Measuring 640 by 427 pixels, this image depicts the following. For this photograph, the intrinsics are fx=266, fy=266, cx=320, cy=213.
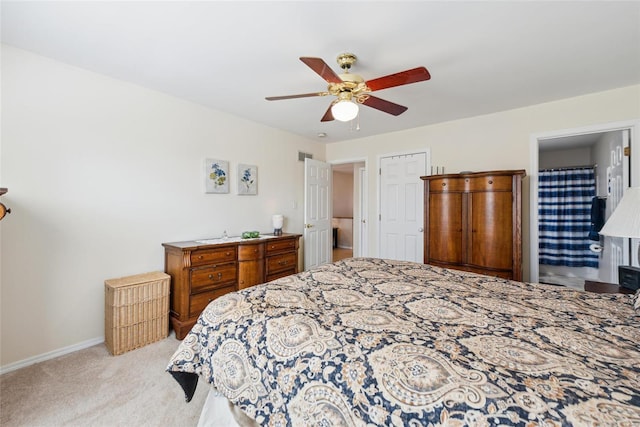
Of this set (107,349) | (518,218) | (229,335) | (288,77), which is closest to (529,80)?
(518,218)

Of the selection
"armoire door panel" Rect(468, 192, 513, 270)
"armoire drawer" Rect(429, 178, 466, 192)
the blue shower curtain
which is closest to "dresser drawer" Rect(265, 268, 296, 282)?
"armoire drawer" Rect(429, 178, 466, 192)

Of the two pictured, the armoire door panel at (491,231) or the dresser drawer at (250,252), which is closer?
the armoire door panel at (491,231)

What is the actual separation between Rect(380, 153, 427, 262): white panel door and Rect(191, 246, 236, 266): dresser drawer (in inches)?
95.2

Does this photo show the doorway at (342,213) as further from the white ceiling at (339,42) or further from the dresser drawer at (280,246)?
the white ceiling at (339,42)

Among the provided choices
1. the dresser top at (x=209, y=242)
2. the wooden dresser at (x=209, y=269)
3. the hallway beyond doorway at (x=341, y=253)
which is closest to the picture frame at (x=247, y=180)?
the dresser top at (x=209, y=242)

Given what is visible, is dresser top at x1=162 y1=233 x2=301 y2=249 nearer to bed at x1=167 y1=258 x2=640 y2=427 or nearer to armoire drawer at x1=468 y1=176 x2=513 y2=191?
bed at x1=167 y1=258 x2=640 y2=427

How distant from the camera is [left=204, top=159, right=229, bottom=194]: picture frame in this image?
324cm

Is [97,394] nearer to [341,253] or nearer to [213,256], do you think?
[213,256]

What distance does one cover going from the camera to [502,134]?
3.35 metres

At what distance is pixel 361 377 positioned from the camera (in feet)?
2.98

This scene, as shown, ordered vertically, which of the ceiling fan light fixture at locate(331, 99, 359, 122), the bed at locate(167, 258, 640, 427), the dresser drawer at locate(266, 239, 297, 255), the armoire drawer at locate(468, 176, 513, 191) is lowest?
the bed at locate(167, 258, 640, 427)

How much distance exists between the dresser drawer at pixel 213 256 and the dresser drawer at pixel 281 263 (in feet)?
1.71

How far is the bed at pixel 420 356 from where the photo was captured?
2.44 feet

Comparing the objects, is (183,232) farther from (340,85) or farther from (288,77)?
(340,85)
